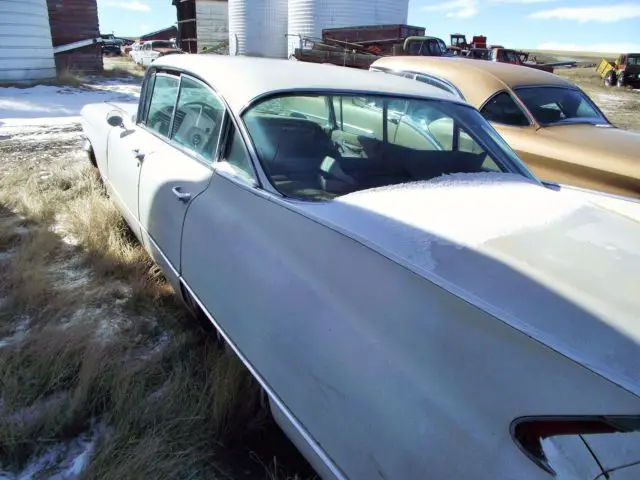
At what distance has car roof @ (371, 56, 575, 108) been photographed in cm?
523

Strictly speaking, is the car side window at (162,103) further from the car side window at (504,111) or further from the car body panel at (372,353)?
the car side window at (504,111)

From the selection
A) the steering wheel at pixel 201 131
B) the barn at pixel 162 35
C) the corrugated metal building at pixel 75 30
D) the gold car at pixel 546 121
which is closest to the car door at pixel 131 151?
the steering wheel at pixel 201 131

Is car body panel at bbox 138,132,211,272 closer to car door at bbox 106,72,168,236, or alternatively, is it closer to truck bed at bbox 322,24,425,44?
car door at bbox 106,72,168,236

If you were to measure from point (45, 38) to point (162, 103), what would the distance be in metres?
16.4

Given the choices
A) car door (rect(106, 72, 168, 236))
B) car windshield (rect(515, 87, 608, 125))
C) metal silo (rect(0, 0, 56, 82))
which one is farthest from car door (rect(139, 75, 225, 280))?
metal silo (rect(0, 0, 56, 82))

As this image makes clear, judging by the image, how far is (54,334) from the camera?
240 cm

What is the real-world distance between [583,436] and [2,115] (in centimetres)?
1174

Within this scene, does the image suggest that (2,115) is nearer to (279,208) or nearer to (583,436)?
(279,208)

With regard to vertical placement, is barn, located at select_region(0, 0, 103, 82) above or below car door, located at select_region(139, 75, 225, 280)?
above

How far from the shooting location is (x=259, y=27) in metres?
24.2

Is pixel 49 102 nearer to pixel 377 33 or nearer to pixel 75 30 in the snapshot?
pixel 75 30

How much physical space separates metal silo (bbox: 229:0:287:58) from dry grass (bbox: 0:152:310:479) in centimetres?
2283

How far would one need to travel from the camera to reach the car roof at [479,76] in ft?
17.1

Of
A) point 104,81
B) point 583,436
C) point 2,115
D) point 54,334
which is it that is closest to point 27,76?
point 104,81
